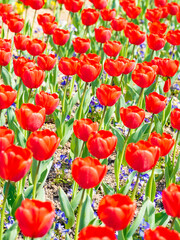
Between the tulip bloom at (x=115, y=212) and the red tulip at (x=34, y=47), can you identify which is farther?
the red tulip at (x=34, y=47)

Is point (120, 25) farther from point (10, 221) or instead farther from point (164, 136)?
point (10, 221)

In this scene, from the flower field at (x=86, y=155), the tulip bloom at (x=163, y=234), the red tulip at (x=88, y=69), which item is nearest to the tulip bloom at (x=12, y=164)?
the flower field at (x=86, y=155)

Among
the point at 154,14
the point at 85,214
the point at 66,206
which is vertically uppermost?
the point at 154,14

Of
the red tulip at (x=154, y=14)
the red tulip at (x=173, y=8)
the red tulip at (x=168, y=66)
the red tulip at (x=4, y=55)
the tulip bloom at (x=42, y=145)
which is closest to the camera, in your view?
the tulip bloom at (x=42, y=145)

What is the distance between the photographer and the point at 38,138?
2.35 metres

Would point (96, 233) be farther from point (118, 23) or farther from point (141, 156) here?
point (118, 23)

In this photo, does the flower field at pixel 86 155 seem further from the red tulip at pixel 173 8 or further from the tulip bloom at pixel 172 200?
the red tulip at pixel 173 8

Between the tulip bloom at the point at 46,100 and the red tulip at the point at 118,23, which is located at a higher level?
the red tulip at the point at 118,23

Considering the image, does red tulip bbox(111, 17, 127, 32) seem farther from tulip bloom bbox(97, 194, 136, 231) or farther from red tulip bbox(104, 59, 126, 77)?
tulip bloom bbox(97, 194, 136, 231)

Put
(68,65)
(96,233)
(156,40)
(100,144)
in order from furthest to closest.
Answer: (156,40) < (68,65) < (100,144) < (96,233)

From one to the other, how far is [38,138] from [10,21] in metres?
2.55

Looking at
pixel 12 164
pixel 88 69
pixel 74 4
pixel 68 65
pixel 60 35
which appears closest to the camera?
A: pixel 12 164

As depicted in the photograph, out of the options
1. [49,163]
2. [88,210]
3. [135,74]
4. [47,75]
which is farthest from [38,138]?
[47,75]

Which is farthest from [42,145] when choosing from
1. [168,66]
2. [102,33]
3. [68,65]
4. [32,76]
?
[102,33]
